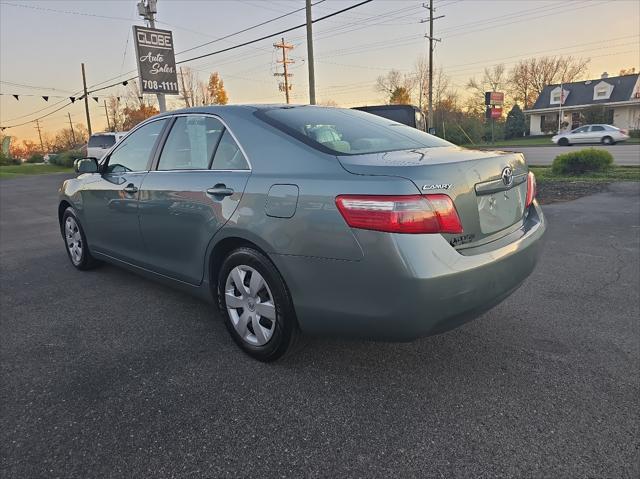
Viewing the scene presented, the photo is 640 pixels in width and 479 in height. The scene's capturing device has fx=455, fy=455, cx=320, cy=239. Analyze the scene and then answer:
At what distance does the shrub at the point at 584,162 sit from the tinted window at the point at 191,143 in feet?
41.2

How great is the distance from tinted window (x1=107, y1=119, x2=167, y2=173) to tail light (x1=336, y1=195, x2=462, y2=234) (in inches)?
84.1

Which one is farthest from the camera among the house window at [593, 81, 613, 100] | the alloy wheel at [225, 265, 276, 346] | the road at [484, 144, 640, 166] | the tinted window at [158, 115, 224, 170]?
the house window at [593, 81, 613, 100]

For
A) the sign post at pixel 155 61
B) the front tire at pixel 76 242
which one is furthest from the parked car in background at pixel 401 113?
the front tire at pixel 76 242

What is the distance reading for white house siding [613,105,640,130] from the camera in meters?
45.8

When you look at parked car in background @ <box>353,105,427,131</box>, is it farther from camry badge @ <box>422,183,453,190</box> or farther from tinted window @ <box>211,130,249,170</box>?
camry badge @ <box>422,183,453,190</box>

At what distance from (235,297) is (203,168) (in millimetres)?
899

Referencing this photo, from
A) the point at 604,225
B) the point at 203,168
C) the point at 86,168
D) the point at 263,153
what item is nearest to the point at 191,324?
the point at 203,168

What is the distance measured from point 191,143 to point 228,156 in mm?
518

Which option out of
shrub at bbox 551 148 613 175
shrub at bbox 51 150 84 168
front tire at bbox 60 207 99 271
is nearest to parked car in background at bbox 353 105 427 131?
shrub at bbox 551 148 613 175

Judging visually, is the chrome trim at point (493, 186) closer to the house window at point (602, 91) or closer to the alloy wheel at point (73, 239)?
the alloy wheel at point (73, 239)

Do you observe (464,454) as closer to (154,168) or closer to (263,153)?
(263,153)

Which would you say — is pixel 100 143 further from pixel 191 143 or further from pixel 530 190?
pixel 530 190

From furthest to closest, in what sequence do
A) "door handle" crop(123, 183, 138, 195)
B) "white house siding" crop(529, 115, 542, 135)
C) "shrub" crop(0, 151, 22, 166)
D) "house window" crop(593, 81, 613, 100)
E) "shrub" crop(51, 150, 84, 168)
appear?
"white house siding" crop(529, 115, 542, 135) < "house window" crop(593, 81, 613, 100) < "shrub" crop(0, 151, 22, 166) < "shrub" crop(51, 150, 84, 168) < "door handle" crop(123, 183, 138, 195)

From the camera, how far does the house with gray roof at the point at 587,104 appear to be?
150ft
